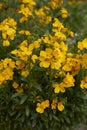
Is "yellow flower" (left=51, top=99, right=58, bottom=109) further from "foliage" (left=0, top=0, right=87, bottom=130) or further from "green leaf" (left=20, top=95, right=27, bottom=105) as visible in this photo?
"green leaf" (left=20, top=95, right=27, bottom=105)

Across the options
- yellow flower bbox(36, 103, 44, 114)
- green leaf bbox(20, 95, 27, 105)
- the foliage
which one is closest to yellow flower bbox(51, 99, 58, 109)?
the foliage

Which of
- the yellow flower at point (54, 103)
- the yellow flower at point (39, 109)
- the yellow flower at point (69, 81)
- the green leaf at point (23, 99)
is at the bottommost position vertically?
the yellow flower at point (39, 109)

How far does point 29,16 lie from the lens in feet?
15.0

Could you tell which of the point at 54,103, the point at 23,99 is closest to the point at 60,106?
the point at 54,103

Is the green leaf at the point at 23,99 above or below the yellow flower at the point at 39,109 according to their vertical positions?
above

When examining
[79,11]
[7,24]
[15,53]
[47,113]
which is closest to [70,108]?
[47,113]

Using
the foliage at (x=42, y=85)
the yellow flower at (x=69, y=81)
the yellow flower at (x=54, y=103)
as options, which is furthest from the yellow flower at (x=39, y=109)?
the yellow flower at (x=69, y=81)

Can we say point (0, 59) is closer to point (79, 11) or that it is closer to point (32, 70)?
point (32, 70)

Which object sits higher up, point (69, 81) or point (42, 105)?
point (69, 81)

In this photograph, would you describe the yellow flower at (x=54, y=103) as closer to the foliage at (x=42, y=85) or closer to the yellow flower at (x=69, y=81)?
the foliage at (x=42, y=85)

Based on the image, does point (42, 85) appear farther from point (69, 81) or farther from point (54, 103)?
point (69, 81)

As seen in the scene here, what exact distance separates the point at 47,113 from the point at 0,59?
73 cm

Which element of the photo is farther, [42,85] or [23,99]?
[42,85]

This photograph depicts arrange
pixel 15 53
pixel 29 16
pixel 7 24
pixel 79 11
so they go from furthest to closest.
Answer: pixel 79 11 < pixel 29 16 < pixel 7 24 < pixel 15 53
